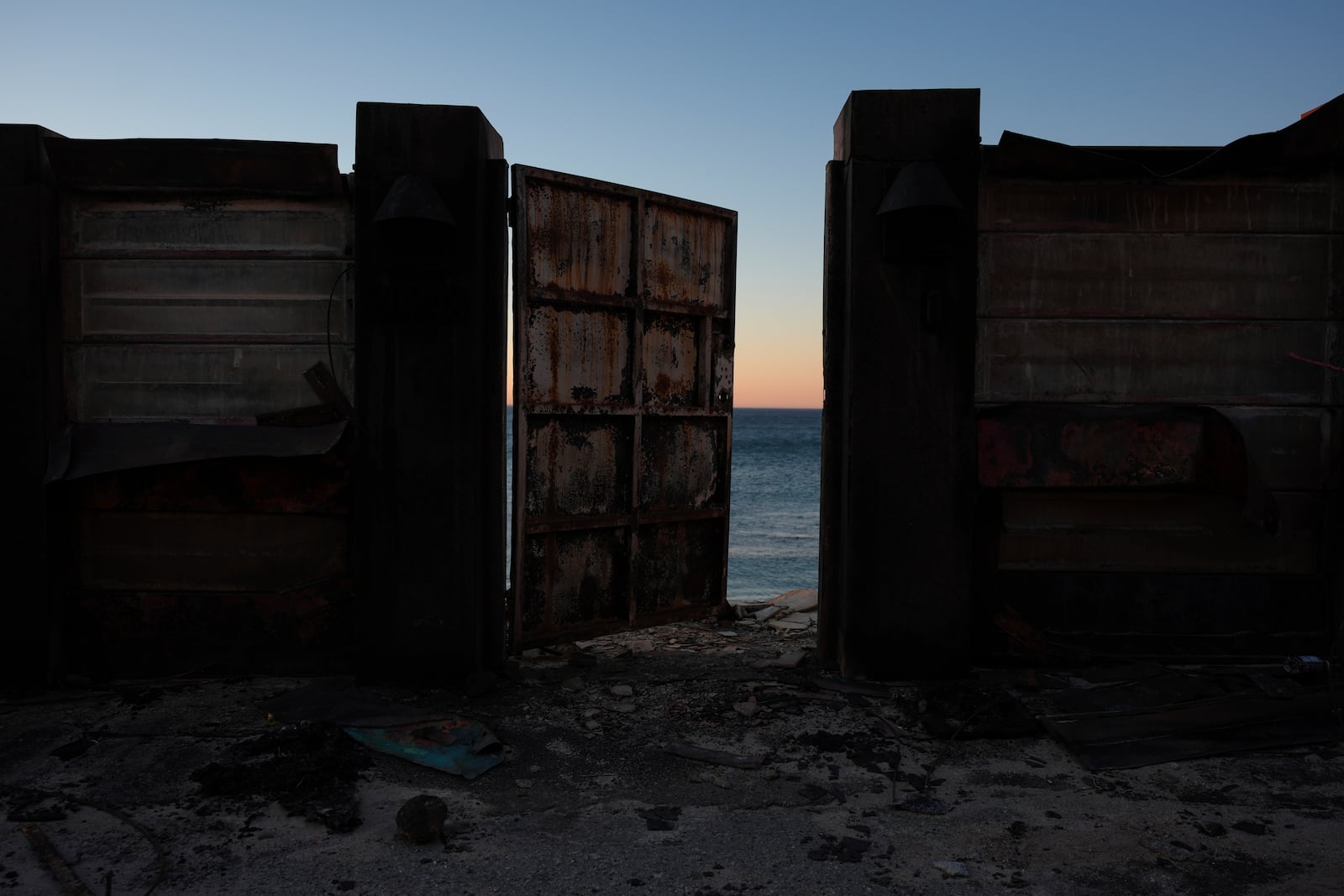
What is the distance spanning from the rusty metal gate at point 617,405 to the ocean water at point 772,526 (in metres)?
0.59

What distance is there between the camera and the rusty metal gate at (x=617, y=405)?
17.3ft

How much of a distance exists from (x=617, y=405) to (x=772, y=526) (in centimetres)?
1791

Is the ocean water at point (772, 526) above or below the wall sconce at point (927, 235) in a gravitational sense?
below

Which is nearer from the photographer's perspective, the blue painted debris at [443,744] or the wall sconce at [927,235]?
the blue painted debris at [443,744]

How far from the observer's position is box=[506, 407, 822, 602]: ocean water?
14906mm

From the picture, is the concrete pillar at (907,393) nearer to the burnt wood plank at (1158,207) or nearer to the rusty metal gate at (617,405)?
the burnt wood plank at (1158,207)

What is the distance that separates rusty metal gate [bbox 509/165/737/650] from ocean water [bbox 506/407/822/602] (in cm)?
59

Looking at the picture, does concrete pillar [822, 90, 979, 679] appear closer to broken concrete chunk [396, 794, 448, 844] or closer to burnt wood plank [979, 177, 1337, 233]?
burnt wood plank [979, 177, 1337, 233]

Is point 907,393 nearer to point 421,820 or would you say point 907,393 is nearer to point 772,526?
point 421,820

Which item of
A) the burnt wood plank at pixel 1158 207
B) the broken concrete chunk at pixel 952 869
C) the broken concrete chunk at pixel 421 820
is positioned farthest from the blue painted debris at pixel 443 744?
the burnt wood plank at pixel 1158 207

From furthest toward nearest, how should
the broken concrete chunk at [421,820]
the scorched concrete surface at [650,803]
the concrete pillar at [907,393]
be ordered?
the concrete pillar at [907,393]
the broken concrete chunk at [421,820]
the scorched concrete surface at [650,803]

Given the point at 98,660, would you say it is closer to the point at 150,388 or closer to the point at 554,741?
the point at 150,388

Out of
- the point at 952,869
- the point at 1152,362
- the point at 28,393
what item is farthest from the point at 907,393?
the point at 28,393

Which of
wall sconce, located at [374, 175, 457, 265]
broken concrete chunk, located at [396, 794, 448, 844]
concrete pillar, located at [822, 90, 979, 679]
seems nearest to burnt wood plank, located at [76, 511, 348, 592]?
wall sconce, located at [374, 175, 457, 265]
